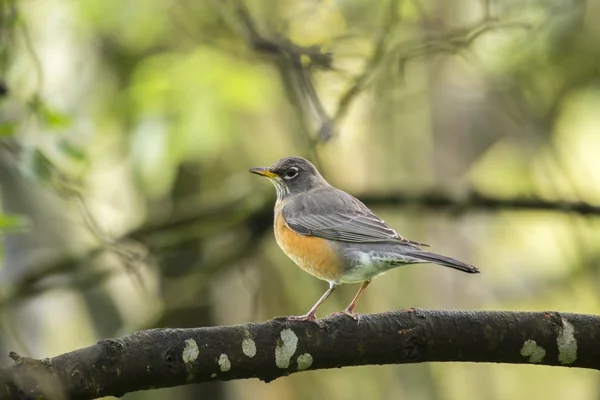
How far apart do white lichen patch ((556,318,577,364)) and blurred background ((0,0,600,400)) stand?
2143mm

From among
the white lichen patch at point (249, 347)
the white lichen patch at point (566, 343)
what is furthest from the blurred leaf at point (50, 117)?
the white lichen patch at point (566, 343)

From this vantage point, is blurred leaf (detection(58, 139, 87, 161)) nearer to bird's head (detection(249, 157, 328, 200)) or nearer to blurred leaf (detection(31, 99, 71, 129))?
blurred leaf (detection(31, 99, 71, 129))

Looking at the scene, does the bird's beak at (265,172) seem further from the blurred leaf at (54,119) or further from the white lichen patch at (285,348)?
the white lichen patch at (285,348)

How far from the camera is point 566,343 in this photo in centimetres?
392

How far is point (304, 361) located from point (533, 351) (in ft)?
3.47

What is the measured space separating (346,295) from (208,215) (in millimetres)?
1756

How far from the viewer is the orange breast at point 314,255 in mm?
5090

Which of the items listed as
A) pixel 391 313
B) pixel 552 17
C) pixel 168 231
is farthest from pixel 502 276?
pixel 391 313

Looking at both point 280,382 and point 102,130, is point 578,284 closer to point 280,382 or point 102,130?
point 280,382

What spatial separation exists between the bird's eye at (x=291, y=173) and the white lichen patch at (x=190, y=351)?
2.81m

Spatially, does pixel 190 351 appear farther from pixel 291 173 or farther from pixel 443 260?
pixel 291 173

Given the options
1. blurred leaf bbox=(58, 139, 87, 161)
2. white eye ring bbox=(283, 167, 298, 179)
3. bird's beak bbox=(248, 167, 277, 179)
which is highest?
blurred leaf bbox=(58, 139, 87, 161)

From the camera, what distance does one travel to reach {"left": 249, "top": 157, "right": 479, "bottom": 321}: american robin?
497cm

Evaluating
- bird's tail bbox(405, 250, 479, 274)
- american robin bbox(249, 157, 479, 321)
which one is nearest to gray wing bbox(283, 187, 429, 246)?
american robin bbox(249, 157, 479, 321)
